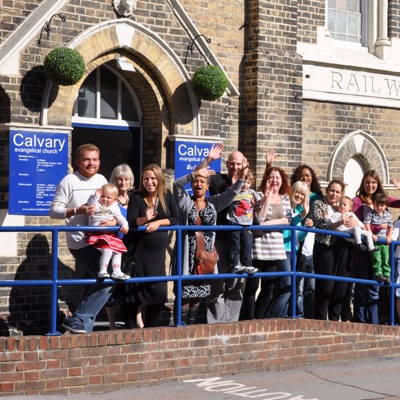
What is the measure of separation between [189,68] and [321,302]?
3701mm

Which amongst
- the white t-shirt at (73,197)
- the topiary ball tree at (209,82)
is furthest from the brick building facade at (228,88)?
the white t-shirt at (73,197)

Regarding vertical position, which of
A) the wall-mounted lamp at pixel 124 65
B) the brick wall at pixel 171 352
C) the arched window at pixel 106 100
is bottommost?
the brick wall at pixel 171 352

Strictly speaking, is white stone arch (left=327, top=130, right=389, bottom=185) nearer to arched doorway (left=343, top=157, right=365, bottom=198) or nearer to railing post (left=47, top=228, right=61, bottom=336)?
arched doorway (left=343, top=157, right=365, bottom=198)

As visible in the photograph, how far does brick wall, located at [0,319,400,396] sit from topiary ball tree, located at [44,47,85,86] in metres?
3.39

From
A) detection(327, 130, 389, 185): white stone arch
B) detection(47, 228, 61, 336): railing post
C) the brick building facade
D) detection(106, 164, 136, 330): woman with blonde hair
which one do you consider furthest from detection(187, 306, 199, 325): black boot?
detection(327, 130, 389, 185): white stone arch

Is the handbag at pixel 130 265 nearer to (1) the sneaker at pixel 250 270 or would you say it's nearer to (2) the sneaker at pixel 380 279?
(1) the sneaker at pixel 250 270

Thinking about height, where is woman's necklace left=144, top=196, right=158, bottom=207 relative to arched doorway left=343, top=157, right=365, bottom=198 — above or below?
below

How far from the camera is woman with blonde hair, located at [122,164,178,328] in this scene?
34.9 feet

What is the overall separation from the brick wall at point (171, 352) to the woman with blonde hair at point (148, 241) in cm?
37

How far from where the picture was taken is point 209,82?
1380cm

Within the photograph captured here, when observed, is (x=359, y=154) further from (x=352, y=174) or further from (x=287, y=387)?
(x=287, y=387)

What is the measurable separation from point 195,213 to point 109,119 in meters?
3.10

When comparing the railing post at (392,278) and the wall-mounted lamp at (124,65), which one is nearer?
the railing post at (392,278)

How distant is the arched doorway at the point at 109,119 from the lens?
44.7ft
